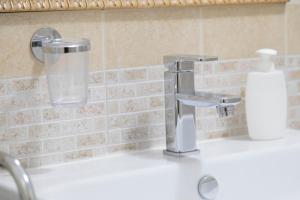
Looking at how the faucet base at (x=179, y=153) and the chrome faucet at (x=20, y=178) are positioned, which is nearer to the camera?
the chrome faucet at (x=20, y=178)

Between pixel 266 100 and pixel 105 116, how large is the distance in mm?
317

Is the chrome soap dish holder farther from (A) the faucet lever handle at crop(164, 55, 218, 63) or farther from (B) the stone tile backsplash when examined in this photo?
(A) the faucet lever handle at crop(164, 55, 218, 63)

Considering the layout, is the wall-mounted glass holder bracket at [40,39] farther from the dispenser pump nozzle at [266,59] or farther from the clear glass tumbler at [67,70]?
the dispenser pump nozzle at [266,59]

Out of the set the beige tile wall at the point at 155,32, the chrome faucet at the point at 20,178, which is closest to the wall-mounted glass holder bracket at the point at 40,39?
the beige tile wall at the point at 155,32

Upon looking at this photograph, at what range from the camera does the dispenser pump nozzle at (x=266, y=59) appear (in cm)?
126

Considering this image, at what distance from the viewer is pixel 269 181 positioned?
1221 mm

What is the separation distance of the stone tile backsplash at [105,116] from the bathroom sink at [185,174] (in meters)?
0.03

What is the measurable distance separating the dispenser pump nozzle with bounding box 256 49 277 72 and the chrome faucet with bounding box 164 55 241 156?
171 millimetres

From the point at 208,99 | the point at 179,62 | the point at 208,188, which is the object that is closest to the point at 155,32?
the point at 179,62

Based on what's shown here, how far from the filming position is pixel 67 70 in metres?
1.03

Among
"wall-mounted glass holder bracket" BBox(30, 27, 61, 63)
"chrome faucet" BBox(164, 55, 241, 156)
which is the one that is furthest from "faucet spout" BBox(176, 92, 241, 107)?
"wall-mounted glass holder bracket" BBox(30, 27, 61, 63)

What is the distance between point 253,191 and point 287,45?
0.36 metres

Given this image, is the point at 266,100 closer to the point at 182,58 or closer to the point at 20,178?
the point at 182,58

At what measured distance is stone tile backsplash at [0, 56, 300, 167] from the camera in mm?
1081
